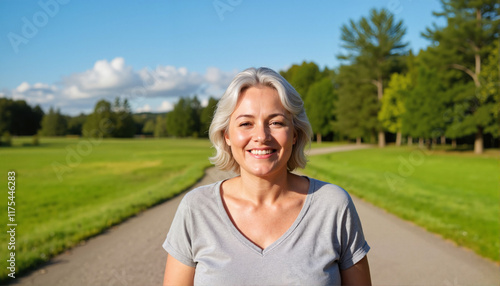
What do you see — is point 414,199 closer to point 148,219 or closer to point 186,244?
point 148,219

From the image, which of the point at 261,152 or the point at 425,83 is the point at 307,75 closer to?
the point at 425,83

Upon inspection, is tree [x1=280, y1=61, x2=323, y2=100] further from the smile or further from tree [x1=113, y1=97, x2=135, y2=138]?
the smile

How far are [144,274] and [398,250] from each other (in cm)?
359

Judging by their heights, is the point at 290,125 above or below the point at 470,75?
below

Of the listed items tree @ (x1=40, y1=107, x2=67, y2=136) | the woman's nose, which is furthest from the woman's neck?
tree @ (x1=40, y1=107, x2=67, y2=136)

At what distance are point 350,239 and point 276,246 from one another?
42cm

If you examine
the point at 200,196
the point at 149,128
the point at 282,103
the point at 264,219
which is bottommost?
the point at 264,219

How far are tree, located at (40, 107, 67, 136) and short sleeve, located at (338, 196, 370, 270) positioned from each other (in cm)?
8691

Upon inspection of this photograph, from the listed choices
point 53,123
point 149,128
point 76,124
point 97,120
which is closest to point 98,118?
point 97,120

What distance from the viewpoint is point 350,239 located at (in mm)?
2043

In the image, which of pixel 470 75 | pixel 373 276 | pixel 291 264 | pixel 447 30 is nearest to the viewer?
pixel 291 264

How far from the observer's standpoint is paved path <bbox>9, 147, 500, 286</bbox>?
175 inches

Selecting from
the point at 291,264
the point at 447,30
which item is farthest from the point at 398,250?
the point at 447,30

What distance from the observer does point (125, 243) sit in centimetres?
618
